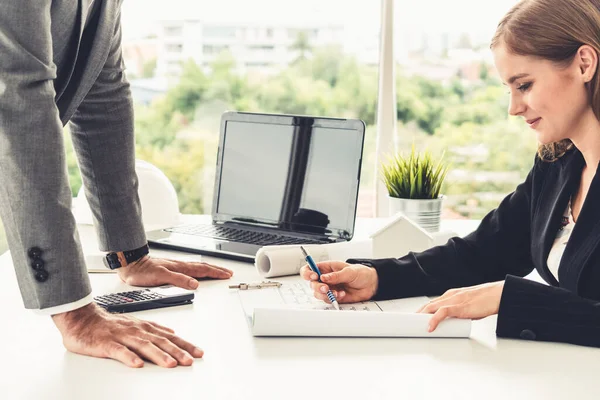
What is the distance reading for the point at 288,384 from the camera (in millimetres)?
957

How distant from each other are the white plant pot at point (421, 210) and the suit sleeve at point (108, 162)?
2.20 ft

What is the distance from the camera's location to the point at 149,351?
1031mm

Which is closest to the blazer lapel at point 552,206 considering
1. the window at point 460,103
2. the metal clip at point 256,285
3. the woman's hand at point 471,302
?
the woman's hand at point 471,302

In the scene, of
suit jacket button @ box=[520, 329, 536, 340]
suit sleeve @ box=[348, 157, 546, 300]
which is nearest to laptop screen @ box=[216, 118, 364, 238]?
suit sleeve @ box=[348, 157, 546, 300]

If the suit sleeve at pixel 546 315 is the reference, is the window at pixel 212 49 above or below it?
above

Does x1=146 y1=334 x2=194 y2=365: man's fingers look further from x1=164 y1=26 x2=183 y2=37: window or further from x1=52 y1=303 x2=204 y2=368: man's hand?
x1=164 y1=26 x2=183 y2=37: window

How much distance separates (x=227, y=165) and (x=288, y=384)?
111cm

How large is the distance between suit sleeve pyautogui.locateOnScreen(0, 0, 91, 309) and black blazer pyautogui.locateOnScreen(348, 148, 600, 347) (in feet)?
1.83

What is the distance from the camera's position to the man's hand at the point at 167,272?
146cm

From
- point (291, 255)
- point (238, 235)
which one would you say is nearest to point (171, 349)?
point (291, 255)

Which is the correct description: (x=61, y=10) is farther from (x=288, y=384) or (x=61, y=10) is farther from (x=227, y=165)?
(x=227, y=165)

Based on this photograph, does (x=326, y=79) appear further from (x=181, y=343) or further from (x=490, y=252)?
(x=181, y=343)

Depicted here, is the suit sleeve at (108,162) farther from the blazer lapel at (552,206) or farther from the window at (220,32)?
the window at (220,32)

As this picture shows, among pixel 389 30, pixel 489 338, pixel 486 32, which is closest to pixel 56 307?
pixel 489 338
